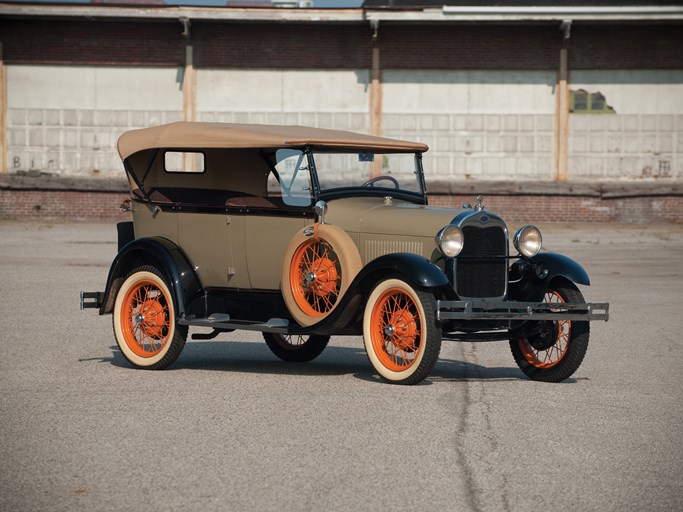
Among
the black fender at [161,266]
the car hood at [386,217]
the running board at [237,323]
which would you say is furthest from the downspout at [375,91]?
the running board at [237,323]

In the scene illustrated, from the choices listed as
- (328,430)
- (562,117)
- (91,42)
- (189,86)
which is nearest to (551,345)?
(328,430)

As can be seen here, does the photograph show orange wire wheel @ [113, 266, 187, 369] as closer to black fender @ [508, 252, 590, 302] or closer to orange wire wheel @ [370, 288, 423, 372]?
orange wire wheel @ [370, 288, 423, 372]

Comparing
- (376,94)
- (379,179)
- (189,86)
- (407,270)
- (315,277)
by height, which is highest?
(189,86)

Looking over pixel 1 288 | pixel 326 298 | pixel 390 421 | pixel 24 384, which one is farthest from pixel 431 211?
pixel 1 288

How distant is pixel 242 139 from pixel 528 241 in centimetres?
241

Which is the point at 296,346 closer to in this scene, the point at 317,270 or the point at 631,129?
the point at 317,270

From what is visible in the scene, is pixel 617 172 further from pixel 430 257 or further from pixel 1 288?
pixel 430 257

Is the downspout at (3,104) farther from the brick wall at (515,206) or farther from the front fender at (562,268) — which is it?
the front fender at (562,268)

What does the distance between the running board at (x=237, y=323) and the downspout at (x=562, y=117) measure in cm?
2364

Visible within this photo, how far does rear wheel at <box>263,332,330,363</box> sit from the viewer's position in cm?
1014

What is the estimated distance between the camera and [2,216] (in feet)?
106

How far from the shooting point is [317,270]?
9.05m

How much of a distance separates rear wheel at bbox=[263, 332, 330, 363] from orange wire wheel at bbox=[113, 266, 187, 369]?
3.30 ft

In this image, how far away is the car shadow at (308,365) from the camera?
Answer: 9305mm
